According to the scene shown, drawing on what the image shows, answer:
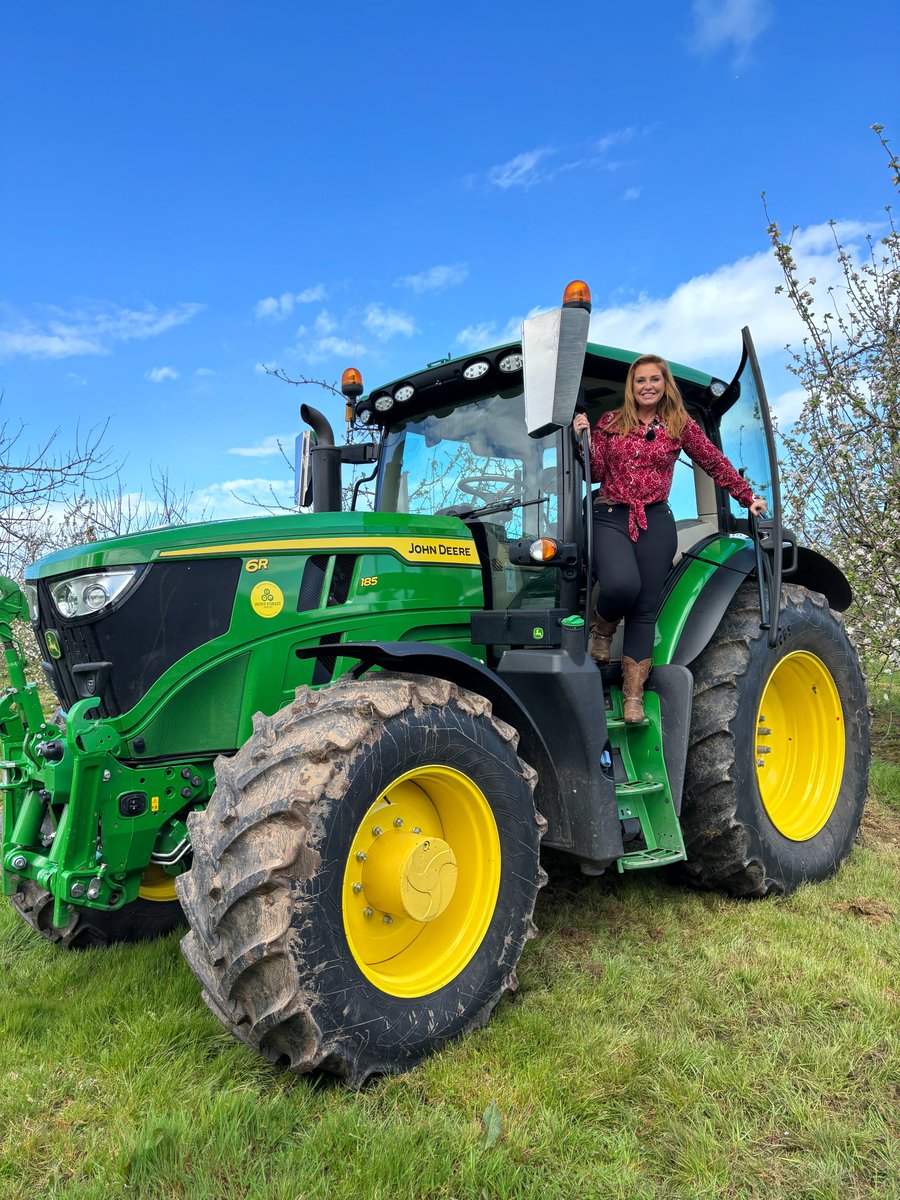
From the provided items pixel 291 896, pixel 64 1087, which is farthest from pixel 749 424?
pixel 64 1087

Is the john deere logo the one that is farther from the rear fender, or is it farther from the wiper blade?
the rear fender

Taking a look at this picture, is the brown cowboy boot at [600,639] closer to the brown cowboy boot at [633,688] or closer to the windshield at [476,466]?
the brown cowboy boot at [633,688]

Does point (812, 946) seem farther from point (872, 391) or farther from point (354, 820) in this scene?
point (872, 391)

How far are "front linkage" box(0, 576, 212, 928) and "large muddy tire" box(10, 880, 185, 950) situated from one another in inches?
7.8

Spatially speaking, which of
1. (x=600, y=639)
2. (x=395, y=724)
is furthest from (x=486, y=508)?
(x=395, y=724)

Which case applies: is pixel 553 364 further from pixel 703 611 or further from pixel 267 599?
pixel 703 611

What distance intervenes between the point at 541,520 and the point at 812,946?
2051 millimetres

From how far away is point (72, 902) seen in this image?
2654 millimetres

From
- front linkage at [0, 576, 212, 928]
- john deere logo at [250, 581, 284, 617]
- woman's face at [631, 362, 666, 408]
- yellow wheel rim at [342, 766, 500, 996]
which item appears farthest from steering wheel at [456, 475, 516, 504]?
front linkage at [0, 576, 212, 928]

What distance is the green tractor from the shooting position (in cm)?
245

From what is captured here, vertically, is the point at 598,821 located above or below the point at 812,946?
above

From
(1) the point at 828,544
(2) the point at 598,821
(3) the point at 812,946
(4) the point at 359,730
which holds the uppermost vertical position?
(1) the point at 828,544

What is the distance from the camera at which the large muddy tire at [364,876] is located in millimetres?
2352

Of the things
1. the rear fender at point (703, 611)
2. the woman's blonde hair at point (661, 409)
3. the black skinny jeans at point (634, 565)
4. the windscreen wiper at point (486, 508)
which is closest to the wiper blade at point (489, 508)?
the windscreen wiper at point (486, 508)
